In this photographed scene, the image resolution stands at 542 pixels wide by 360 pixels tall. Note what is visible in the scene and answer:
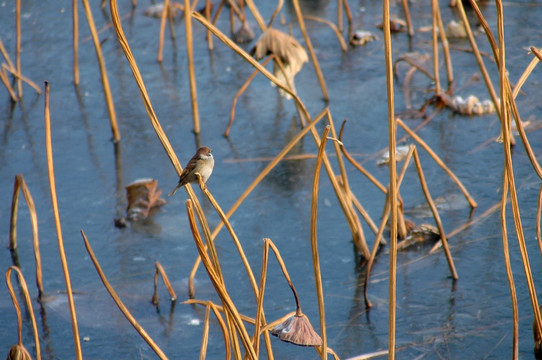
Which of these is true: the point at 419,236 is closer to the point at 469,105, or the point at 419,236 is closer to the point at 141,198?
the point at 469,105

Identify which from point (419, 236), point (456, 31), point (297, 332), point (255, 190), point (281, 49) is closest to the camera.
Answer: point (297, 332)

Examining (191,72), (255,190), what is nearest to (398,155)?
(255,190)

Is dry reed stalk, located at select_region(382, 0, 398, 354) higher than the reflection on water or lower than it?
higher

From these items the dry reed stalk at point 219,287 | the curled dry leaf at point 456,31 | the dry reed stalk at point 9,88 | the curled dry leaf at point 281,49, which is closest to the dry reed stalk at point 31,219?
the dry reed stalk at point 219,287

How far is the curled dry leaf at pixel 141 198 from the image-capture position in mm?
4148

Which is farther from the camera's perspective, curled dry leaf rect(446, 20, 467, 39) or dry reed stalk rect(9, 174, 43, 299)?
curled dry leaf rect(446, 20, 467, 39)

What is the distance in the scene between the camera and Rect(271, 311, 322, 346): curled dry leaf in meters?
1.87

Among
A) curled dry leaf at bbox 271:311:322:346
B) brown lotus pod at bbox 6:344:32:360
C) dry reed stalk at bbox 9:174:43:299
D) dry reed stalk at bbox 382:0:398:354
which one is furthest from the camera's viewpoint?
dry reed stalk at bbox 9:174:43:299

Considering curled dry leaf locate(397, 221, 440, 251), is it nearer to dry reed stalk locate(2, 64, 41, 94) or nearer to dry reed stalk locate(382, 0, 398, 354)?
dry reed stalk locate(382, 0, 398, 354)

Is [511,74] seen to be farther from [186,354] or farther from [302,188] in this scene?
[186,354]

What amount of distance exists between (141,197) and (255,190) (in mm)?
787

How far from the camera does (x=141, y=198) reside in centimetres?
420

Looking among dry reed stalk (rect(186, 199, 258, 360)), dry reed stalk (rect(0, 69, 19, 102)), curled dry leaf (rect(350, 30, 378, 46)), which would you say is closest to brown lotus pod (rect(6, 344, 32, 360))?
dry reed stalk (rect(186, 199, 258, 360))

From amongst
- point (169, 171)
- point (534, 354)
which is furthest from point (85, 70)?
point (534, 354)
